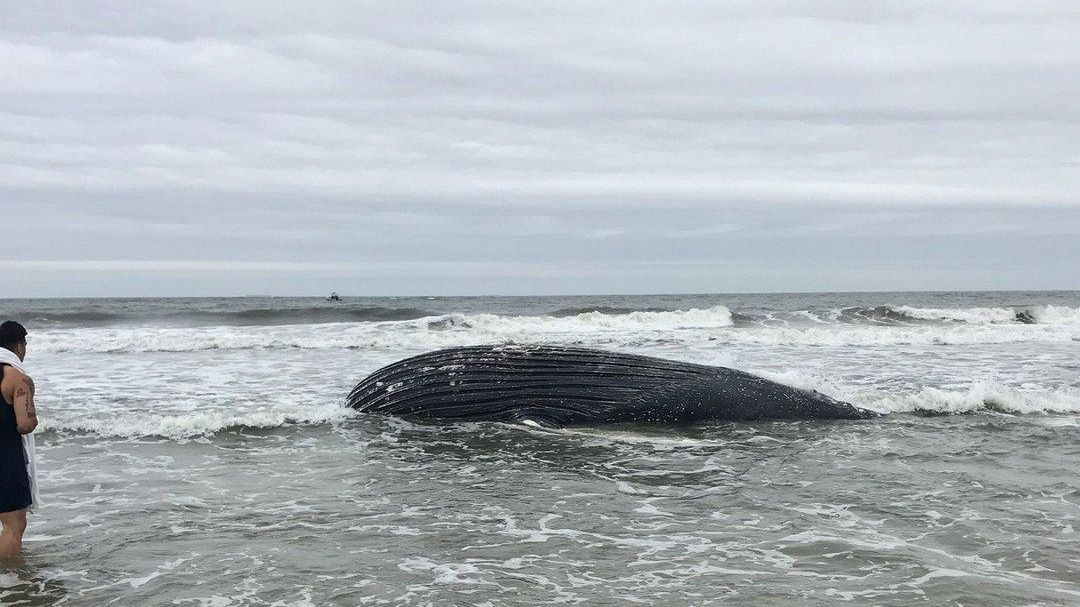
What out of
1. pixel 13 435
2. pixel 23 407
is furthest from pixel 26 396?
pixel 13 435

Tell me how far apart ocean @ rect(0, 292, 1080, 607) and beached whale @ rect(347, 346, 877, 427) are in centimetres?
34

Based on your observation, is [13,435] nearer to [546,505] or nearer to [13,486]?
[13,486]

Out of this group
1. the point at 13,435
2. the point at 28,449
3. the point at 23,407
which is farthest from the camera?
the point at 28,449

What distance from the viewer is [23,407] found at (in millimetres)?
5566

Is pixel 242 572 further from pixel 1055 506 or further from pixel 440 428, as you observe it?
pixel 1055 506

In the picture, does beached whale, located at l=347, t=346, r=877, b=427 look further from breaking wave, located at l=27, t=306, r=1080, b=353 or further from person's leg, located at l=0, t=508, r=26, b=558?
breaking wave, located at l=27, t=306, r=1080, b=353

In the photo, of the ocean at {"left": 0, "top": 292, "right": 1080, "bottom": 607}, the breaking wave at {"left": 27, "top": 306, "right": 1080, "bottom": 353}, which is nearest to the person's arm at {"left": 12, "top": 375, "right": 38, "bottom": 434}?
the ocean at {"left": 0, "top": 292, "right": 1080, "bottom": 607}

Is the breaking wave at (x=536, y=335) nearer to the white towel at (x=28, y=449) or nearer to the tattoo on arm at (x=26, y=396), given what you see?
the white towel at (x=28, y=449)

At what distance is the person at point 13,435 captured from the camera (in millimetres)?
5562

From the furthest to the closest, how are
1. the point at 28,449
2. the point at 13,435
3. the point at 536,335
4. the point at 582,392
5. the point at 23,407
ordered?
1. the point at 536,335
2. the point at 582,392
3. the point at 28,449
4. the point at 13,435
5. the point at 23,407

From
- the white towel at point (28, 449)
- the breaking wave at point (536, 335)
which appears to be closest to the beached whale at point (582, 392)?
the white towel at point (28, 449)

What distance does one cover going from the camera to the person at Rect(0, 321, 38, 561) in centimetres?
556

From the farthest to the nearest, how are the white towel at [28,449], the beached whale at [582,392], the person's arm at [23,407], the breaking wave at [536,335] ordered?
the breaking wave at [536,335], the beached whale at [582,392], the white towel at [28,449], the person's arm at [23,407]

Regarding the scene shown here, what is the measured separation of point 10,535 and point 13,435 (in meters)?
0.71
